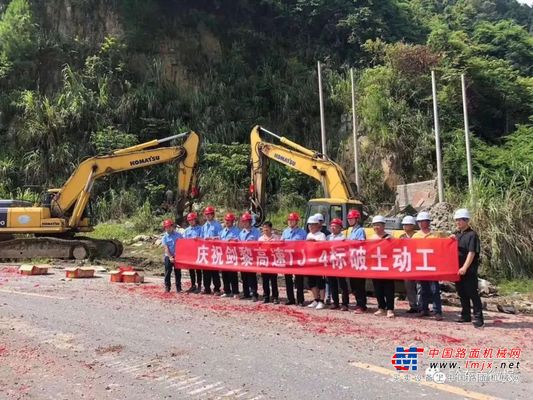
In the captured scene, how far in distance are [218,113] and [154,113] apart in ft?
11.3

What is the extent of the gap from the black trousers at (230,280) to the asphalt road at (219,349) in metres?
0.89

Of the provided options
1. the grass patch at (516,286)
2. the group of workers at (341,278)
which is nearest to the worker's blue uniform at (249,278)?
the group of workers at (341,278)

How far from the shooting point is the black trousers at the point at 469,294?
777cm

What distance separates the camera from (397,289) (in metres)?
11.2

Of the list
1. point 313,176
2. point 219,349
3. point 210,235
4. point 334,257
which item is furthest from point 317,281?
point 313,176

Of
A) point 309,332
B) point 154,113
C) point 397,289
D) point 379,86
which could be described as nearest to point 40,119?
point 154,113

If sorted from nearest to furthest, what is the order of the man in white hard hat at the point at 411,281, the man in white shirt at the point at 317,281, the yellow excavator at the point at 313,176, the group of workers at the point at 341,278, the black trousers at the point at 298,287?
1. the group of workers at the point at 341,278
2. the man in white hard hat at the point at 411,281
3. the man in white shirt at the point at 317,281
4. the black trousers at the point at 298,287
5. the yellow excavator at the point at 313,176

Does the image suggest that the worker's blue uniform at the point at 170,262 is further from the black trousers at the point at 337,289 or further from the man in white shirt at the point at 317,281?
the black trousers at the point at 337,289

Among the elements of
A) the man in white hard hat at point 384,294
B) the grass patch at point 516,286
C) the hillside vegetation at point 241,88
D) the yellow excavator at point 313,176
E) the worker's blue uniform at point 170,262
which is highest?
the hillside vegetation at point 241,88

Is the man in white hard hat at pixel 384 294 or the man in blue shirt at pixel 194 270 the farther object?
the man in blue shirt at pixel 194 270

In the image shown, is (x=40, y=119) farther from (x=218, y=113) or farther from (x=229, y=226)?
(x=229, y=226)

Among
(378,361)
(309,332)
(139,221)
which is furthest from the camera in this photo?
(139,221)

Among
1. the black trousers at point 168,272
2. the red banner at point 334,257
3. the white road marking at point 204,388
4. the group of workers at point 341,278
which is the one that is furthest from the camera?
the black trousers at point 168,272

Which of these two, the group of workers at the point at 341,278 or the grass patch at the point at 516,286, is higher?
the group of workers at the point at 341,278
